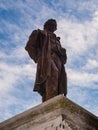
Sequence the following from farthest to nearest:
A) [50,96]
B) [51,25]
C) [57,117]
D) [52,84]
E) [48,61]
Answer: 1. [51,25]
2. [48,61]
3. [52,84]
4. [50,96]
5. [57,117]

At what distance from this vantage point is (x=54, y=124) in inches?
219

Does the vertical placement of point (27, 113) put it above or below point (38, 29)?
below

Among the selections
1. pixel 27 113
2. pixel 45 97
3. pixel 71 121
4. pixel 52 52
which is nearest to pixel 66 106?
pixel 71 121

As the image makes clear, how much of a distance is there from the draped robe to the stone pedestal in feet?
2.57

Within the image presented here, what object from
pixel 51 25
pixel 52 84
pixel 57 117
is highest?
pixel 51 25

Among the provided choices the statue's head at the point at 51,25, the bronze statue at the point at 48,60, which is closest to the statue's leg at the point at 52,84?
the bronze statue at the point at 48,60

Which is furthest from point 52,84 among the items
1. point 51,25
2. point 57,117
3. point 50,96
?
point 51,25

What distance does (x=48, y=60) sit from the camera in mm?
7023

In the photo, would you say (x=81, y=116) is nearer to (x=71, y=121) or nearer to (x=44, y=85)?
(x=71, y=121)

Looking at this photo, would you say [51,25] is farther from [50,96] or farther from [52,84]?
[50,96]

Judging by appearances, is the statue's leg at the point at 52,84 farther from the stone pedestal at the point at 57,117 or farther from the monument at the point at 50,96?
the stone pedestal at the point at 57,117

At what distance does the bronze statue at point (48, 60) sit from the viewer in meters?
6.86

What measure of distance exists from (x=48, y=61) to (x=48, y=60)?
0.02 metres

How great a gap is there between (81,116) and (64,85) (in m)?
1.32
